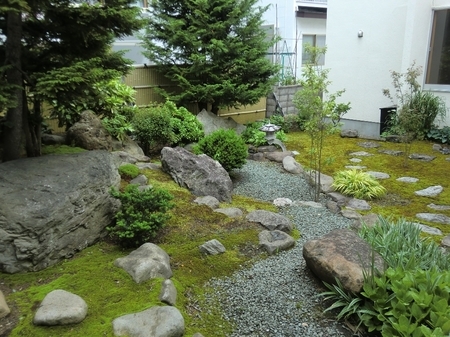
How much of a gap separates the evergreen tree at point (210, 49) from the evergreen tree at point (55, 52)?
18.3 feet

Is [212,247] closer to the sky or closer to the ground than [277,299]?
closer to the sky

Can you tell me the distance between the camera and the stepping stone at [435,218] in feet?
18.3

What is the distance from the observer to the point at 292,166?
795 centimetres

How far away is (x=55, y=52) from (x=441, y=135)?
30.6 feet

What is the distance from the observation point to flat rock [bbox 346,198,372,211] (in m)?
6.10

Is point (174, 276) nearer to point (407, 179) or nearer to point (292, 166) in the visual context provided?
point (292, 166)

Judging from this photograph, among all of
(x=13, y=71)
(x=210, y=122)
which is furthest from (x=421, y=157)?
(x=13, y=71)

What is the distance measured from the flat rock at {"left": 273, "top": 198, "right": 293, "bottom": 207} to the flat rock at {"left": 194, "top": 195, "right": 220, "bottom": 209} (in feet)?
3.24

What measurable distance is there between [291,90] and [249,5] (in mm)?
3619

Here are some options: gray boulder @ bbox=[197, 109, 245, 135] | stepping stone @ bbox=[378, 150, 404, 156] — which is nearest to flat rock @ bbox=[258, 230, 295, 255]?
gray boulder @ bbox=[197, 109, 245, 135]

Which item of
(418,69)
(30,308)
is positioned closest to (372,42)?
(418,69)

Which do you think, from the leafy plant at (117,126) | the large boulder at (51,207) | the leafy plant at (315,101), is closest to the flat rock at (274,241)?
the large boulder at (51,207)

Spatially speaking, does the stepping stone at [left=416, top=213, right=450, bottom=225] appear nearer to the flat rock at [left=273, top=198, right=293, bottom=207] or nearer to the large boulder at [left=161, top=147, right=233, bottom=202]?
the flat rock at [left=273, top=198, right=293, bottom=207]

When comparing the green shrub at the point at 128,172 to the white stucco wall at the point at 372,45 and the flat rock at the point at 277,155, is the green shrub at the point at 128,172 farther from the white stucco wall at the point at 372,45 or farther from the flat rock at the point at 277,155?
the white stucco wall at the point at 372,45
